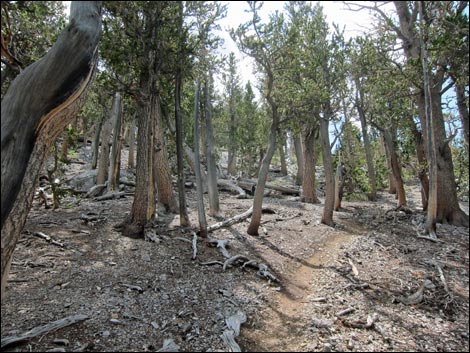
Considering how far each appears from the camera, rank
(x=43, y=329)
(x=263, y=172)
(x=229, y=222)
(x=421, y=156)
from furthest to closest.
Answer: (x=421, y=156) < (x=229, y=222) < (x=263, y=172) < (x=43, y=329)

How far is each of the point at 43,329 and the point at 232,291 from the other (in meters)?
3.36

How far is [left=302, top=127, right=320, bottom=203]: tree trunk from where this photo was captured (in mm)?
16391

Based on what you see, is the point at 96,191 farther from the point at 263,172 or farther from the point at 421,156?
the point at 421,156

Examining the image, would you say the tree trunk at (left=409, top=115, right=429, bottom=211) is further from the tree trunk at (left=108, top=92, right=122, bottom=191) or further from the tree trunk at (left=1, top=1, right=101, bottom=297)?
the tree trunk at (left=1, top=1, right=101, bottom=297)

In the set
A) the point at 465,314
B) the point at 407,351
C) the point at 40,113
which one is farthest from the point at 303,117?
the point at 40,113

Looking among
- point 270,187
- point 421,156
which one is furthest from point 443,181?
point 270,187

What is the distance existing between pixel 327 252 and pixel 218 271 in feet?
12.6

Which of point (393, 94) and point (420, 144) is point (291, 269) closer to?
point (393, 94)

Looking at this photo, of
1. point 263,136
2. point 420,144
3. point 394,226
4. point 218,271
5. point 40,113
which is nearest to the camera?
point 40,113

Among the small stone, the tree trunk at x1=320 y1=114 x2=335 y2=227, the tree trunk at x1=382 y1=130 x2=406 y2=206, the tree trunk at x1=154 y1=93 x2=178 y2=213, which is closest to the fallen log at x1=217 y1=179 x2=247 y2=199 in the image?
the tree trunk at x1=320 y1=114 x2=335 y2=227

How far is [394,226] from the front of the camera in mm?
12125

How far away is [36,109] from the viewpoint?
131 inches

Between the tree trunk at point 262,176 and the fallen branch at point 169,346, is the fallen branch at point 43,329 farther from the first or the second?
the tree trunk at point 262,176

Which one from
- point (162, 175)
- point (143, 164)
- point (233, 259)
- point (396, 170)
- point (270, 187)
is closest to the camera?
point (233, 259)
